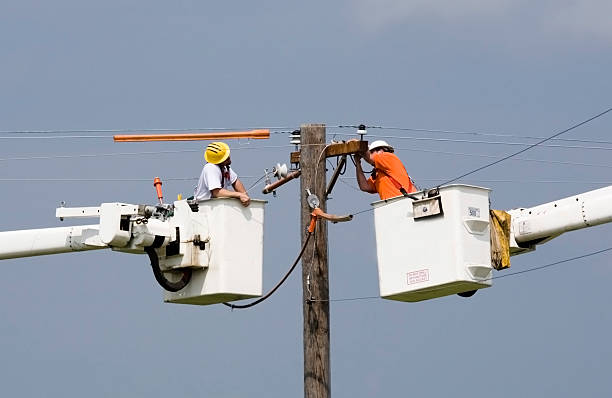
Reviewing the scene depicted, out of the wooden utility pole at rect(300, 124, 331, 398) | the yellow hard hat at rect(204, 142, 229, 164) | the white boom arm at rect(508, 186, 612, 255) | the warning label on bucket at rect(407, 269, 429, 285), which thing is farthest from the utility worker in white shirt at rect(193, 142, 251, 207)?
the white boom arm at rect(508, 186, 612, 255)

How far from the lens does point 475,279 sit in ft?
50.8

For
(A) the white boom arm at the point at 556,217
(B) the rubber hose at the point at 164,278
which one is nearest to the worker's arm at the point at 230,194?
(B) the rubber hose at the point at 164,278

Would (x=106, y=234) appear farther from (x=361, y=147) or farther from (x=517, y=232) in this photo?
(x=517, y=232)

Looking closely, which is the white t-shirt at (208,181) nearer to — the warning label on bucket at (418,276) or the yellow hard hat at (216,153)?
the yellow hard hat at (216,153)

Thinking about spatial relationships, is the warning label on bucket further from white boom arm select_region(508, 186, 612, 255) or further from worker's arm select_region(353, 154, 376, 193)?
worker's arm select_region(353, 154, 376, 193)

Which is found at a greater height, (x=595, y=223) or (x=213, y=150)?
(x=213, y=150)

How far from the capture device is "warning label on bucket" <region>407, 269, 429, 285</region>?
15.7m

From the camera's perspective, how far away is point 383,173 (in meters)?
16.8

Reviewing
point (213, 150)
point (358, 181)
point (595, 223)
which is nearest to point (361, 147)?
point (358, 181)

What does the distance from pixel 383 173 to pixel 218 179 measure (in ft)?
5.40

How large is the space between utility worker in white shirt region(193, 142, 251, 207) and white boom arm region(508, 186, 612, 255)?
8.70ft

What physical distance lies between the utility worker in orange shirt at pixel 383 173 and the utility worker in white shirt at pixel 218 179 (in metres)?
1.22

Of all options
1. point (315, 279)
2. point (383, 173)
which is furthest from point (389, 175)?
point (315, 279)

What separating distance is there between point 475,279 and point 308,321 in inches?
76.0
